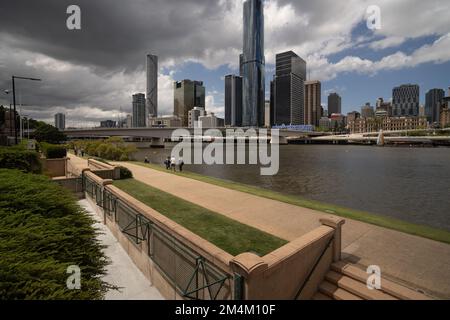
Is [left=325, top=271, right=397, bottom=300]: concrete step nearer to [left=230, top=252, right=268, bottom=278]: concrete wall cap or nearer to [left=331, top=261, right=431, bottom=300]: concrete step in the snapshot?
[left=331, top=261, right=431, bottom=300]: concrete step

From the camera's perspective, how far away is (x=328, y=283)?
6.55 meters

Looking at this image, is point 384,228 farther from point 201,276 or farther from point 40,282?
point 40,282

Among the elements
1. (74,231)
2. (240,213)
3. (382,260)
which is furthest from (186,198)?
(382,260)

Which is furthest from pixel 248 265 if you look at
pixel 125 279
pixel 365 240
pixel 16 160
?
pixel 16 160

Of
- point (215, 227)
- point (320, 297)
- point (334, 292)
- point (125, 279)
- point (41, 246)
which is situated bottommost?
point (125, 279)

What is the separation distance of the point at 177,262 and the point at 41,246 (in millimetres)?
3093

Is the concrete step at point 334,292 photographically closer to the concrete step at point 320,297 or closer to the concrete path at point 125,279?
the concrete step at point 320,297

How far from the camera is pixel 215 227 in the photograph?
9648 mm

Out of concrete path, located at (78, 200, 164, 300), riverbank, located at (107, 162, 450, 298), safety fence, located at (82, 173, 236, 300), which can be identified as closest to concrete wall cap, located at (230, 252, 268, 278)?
safety fence, located at (82, 173, 236, 300)

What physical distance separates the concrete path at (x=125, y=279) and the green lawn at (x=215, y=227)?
7.10 feet

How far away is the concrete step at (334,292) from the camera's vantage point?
593 centimetres

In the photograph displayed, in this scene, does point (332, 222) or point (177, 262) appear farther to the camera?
point (332, 222)

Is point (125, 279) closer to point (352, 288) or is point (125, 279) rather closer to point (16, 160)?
point (352, 288)

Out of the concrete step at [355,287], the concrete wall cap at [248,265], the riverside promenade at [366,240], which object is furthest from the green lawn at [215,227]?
the concrete wall cap at [248,265]
